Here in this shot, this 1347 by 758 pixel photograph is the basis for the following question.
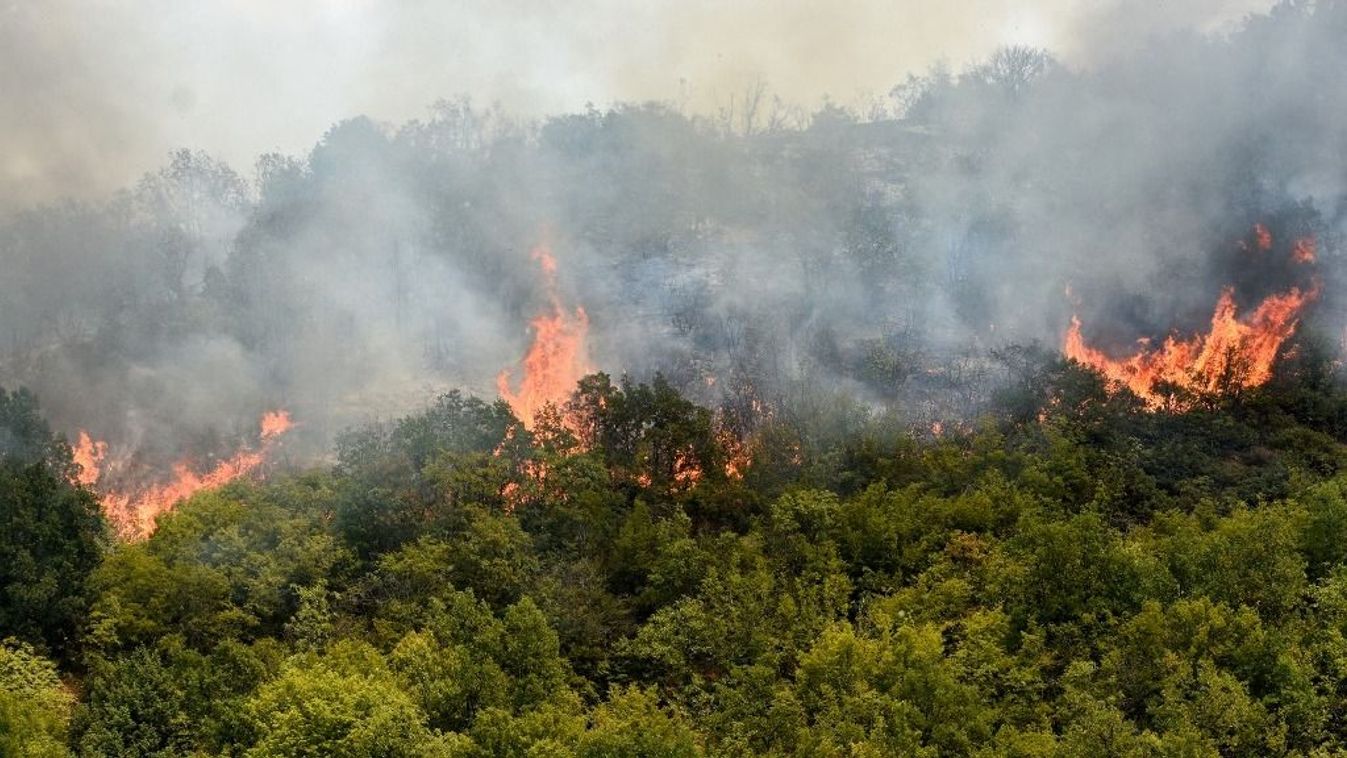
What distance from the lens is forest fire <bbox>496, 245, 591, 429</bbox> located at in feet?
384

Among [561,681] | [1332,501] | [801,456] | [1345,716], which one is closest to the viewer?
[1345,716]

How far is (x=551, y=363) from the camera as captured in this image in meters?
122

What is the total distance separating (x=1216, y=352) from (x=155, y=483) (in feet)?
302

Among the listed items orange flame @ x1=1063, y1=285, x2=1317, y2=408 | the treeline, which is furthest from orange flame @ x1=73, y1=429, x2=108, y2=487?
orange flame @ x1=1063, y1=285, x2=1317, y2=408

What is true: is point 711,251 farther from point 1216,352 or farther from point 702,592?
point 702,592

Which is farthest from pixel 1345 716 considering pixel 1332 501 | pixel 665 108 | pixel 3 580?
pixel 665 108

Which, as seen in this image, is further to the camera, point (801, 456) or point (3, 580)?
point (801, 456)

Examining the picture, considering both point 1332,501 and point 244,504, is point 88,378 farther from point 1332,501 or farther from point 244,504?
point 1332,501

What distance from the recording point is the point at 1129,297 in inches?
4943

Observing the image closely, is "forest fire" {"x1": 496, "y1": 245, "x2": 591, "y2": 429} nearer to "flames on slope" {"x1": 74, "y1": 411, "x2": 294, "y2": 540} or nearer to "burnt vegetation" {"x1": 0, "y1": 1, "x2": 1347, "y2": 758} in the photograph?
"burnt vegetation" {"x1": 0, "y1": 1, "x2": 1347, "y2": 758}

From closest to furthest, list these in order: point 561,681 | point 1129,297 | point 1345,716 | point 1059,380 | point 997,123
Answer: point 1345,716 → point 561,681 → point 1059,380 → point 1129,297 → point 997,123

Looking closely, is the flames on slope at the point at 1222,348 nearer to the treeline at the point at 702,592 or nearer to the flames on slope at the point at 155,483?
the treeline at the point at 702,592

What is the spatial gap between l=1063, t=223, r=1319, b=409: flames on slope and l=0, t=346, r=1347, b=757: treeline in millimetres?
13547

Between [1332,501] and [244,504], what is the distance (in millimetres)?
59465
